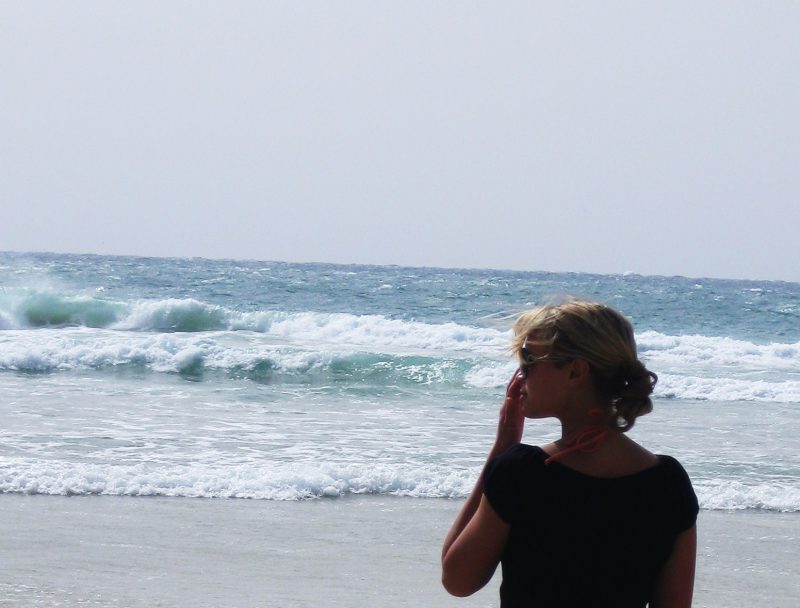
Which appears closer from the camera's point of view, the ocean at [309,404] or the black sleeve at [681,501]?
the black sleeve at [681,501]

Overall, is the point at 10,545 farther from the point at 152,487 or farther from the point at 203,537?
the point at 152,487

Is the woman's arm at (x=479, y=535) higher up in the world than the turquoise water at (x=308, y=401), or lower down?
higher up

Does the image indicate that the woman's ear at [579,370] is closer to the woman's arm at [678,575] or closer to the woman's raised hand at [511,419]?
the woman's raised hand at [511,419]

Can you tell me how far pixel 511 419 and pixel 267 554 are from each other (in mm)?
4254

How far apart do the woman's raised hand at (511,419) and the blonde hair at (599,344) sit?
0.07 meters

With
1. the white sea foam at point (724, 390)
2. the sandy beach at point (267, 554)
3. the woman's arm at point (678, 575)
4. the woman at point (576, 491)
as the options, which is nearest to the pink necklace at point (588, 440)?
the woman at point (576, 491)

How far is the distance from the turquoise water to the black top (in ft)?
0.99

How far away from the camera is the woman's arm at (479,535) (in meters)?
1.76

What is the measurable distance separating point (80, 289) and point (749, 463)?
86.0ft

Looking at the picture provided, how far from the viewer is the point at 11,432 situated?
31.3 feet

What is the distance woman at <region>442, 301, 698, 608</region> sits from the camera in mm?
1730

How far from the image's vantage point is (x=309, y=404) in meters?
13.0

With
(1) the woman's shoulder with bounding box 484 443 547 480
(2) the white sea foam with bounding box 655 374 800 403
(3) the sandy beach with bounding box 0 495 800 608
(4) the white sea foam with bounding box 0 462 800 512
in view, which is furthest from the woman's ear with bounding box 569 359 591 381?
(2) the white sea foam with bounding box 655 374 800 403

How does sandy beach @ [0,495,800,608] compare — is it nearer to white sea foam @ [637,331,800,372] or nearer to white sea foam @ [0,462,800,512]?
white sea foam @ [0,462,800,512]
